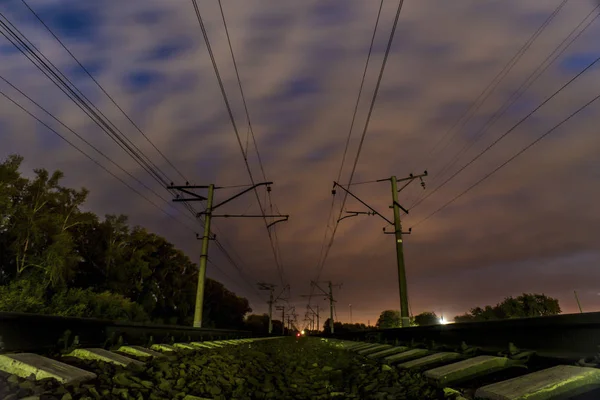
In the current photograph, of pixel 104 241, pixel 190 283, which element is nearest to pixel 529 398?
pixel 104 241

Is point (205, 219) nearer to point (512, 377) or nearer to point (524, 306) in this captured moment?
point (512, 377)

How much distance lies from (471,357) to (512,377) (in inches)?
39.8

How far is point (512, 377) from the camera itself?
314 cm

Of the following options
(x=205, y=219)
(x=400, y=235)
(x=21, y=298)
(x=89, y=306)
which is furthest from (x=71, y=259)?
(x=400, y=235)

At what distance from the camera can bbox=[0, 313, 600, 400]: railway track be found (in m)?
2.43

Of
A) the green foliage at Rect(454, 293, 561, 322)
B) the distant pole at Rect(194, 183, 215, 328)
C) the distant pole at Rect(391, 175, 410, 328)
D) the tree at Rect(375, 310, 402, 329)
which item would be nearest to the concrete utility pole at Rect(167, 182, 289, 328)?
the distant pole at Rect(194, 183, 215, 328)

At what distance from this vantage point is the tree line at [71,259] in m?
23.6

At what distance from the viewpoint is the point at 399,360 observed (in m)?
5.06

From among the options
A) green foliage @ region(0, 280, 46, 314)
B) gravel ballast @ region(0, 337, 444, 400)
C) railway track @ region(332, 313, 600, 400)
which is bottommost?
gravel ballast @ region(0, 337, 444, 400)

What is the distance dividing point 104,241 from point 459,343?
4010 centimetres

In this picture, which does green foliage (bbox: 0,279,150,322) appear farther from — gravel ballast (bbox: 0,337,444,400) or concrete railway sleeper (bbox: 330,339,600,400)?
concrete railway sleeper (bbox: 330,339,600,400)

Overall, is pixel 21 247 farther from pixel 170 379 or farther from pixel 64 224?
pixel 170 379

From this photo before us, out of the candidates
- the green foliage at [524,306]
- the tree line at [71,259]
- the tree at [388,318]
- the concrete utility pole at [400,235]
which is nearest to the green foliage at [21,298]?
the tree line at [71,259]

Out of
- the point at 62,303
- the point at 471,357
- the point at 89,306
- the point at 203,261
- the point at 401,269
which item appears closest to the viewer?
the point at 471,357
